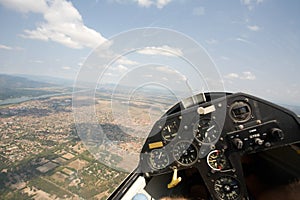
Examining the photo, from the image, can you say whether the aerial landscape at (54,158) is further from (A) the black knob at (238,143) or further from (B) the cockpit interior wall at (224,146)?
(A) the black knob at (238,143)

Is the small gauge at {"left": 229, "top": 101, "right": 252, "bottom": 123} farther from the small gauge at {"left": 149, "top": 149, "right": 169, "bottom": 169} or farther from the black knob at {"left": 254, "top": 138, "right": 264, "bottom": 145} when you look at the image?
the small gauge at {"left": 149, "top": 149, "right": 169, "bottom": 169}

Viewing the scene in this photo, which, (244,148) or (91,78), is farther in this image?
(244,148)

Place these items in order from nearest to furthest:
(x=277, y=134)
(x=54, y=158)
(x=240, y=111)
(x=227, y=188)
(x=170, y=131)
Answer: (x=277, y=134), (x=240, y=111), (x=227, y=188), (x=170, y=131), (x=54, y=158)

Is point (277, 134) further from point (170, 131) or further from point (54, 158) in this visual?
point (54, 158)

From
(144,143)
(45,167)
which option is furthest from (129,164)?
(45,167)

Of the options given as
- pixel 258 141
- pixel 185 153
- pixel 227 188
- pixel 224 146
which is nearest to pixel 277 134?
pixel 258 141

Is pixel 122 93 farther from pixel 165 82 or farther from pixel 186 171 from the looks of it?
pixel 186 171

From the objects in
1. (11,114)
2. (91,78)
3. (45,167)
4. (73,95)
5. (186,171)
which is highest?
(91,78)

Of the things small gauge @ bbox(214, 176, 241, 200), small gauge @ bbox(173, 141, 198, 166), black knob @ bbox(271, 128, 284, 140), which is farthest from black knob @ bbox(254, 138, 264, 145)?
small gauge @ bbox(173, 141, 198, 166)
